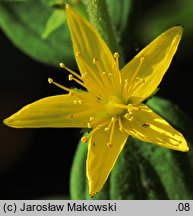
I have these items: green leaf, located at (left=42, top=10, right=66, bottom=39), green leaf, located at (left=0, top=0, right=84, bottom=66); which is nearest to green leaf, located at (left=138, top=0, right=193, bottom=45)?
green leaf, located at (left=0, top=0, right=84, bottom=66)

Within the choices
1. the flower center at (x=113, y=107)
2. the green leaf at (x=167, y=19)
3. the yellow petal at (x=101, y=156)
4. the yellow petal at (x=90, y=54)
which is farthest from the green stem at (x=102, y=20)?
the green leaf at (x=167, y=19)

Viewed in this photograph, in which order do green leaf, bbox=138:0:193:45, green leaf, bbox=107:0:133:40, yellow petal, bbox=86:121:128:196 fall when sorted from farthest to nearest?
green leaf, bbox=138:0:193:45 < green leaf, bbox=107:0:133:40 < yellow petal, bbox=86:121:128:196

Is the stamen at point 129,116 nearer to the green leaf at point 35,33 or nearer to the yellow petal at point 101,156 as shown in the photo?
the yellow petal at point 101,156

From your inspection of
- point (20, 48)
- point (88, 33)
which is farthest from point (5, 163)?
point (88, 33)

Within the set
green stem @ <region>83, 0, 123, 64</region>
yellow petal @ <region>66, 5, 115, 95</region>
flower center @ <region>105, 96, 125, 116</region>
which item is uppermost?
green stem @ <region>83, 0, 123, 64</region>

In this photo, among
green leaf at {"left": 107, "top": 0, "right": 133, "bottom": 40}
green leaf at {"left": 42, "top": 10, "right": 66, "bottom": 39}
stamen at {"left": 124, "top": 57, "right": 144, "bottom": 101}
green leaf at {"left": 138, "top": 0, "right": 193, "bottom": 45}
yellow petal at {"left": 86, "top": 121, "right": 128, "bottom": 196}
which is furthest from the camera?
green leaf at {"left": 138, "top": 0, "right": 193, "bottom": 45}

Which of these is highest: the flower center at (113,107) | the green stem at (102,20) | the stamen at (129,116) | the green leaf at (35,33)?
the green leaf at (35,33)

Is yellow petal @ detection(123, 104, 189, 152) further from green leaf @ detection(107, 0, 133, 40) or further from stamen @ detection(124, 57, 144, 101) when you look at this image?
green leaf @ detection(107, 0, 133, 40)

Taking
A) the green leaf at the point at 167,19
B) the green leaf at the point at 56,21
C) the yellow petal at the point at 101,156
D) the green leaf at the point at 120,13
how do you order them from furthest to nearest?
1. the green leaf at the point at 167,19
2. the green leaf at the point at 120,13
3. the green leaf at the point at 56,21
4. the yellow petal at the point at 101,156

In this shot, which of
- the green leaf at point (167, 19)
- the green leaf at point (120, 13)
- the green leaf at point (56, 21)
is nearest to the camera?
the green leaf at point (56, 21)

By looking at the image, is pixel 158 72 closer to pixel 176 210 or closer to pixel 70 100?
pixel 70 100
